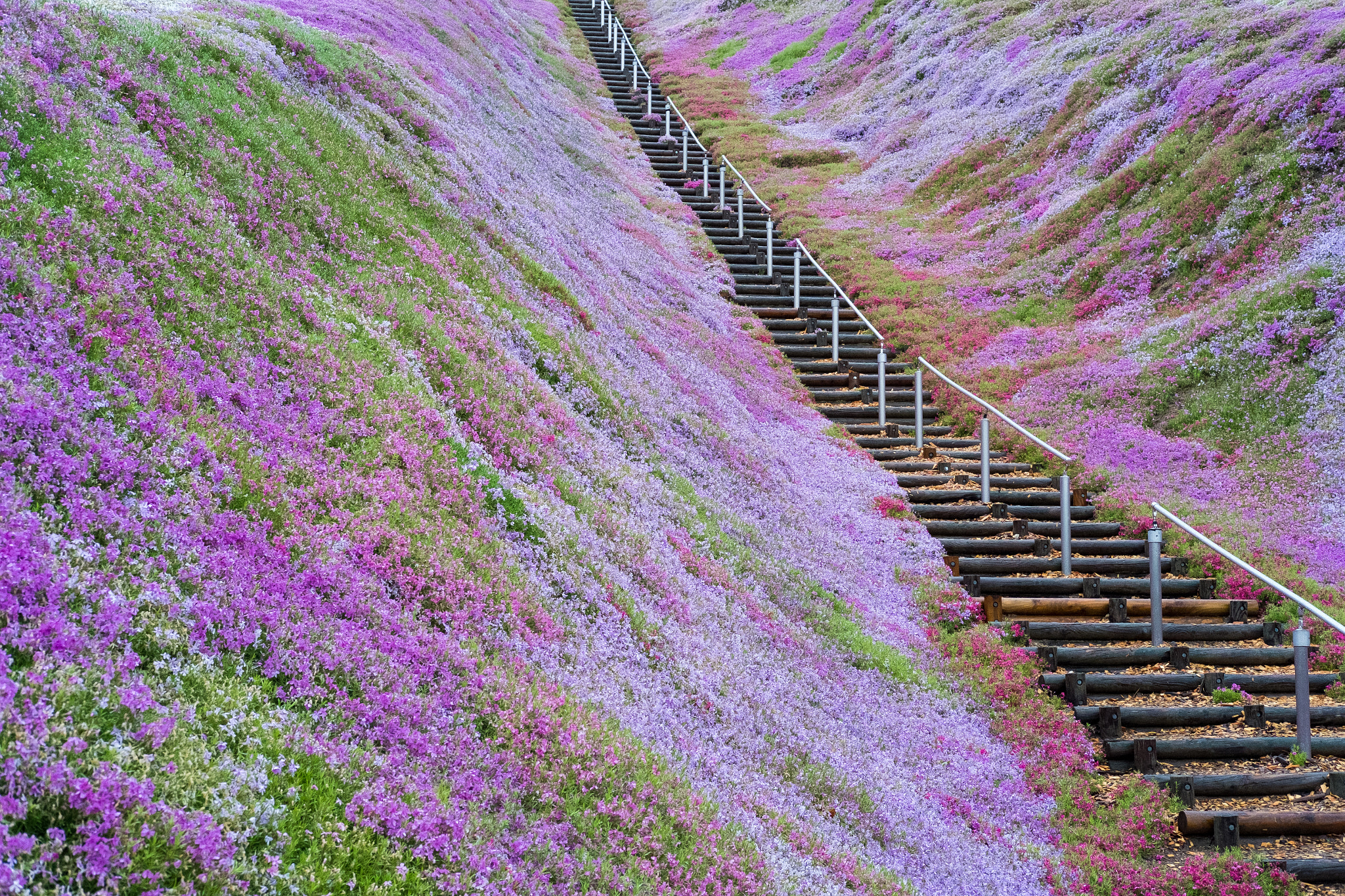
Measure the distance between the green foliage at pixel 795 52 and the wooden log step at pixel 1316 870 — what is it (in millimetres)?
48940

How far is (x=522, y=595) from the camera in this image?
25.1 feet

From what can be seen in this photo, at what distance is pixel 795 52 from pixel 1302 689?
49338 mm

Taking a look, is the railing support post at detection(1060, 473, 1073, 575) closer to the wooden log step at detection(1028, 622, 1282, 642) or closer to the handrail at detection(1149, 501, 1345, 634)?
the handrail at detection(1149, 501, 1345, 634)

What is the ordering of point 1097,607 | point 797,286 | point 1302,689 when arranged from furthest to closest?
1. point 797,286
2. point 1097,607
3. point 1302,689

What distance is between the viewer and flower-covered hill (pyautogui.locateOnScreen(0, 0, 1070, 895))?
438cm

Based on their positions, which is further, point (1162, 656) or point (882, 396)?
point (882, 396)

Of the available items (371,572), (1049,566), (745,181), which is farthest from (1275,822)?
(745,181)

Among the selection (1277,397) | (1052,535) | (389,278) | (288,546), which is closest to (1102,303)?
(1277,397)

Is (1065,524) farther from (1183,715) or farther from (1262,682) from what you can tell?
(1183,715)

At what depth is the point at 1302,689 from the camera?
10.4m

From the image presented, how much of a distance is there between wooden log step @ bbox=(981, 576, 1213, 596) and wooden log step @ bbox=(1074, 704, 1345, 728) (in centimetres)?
283

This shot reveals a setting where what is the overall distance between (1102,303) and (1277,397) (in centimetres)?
632

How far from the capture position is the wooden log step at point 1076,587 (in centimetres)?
1430

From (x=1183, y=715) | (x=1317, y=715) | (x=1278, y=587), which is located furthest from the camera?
(x=1183, y=715)
